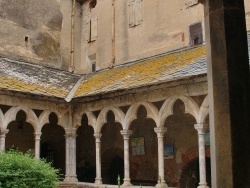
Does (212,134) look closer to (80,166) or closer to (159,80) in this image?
(159,80)

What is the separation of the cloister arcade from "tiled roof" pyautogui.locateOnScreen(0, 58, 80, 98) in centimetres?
70

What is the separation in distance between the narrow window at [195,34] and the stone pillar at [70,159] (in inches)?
233

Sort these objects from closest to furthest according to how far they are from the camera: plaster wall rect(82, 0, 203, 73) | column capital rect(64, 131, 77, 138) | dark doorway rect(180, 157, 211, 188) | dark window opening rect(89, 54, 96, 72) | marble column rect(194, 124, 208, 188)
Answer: marble column rect(194, 124, 208, 188), dark doorway rect(180, 157, 211, 188), column capital rect(64, 131, 77, 138), plaster wall rect(82, 0, 203, 73), dark window opening rect(89, 54, 96, 72)

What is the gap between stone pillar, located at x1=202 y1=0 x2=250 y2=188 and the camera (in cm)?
321

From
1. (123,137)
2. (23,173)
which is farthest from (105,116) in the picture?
(23,173)

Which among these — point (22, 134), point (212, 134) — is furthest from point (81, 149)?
point (212, 134)

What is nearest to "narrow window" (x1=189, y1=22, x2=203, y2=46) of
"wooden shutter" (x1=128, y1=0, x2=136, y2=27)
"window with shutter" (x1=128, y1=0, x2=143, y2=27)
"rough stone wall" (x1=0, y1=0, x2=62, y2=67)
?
"window with shutter" (x1=128, y1=0, x2=143, y2=27)

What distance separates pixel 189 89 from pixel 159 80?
3.06 ft

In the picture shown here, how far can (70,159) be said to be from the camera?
15.3 meters

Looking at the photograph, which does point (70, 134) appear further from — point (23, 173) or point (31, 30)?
point (23, 173)

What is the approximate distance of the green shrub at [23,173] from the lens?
8.88m

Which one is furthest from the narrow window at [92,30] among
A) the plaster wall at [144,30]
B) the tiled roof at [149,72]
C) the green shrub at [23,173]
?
the green shrub at [23,173]

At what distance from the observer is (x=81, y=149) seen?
18438mm

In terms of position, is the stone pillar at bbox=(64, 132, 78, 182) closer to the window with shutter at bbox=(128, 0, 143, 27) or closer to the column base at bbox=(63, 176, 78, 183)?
the column base at bbox=(63, 176, 78, 183)
